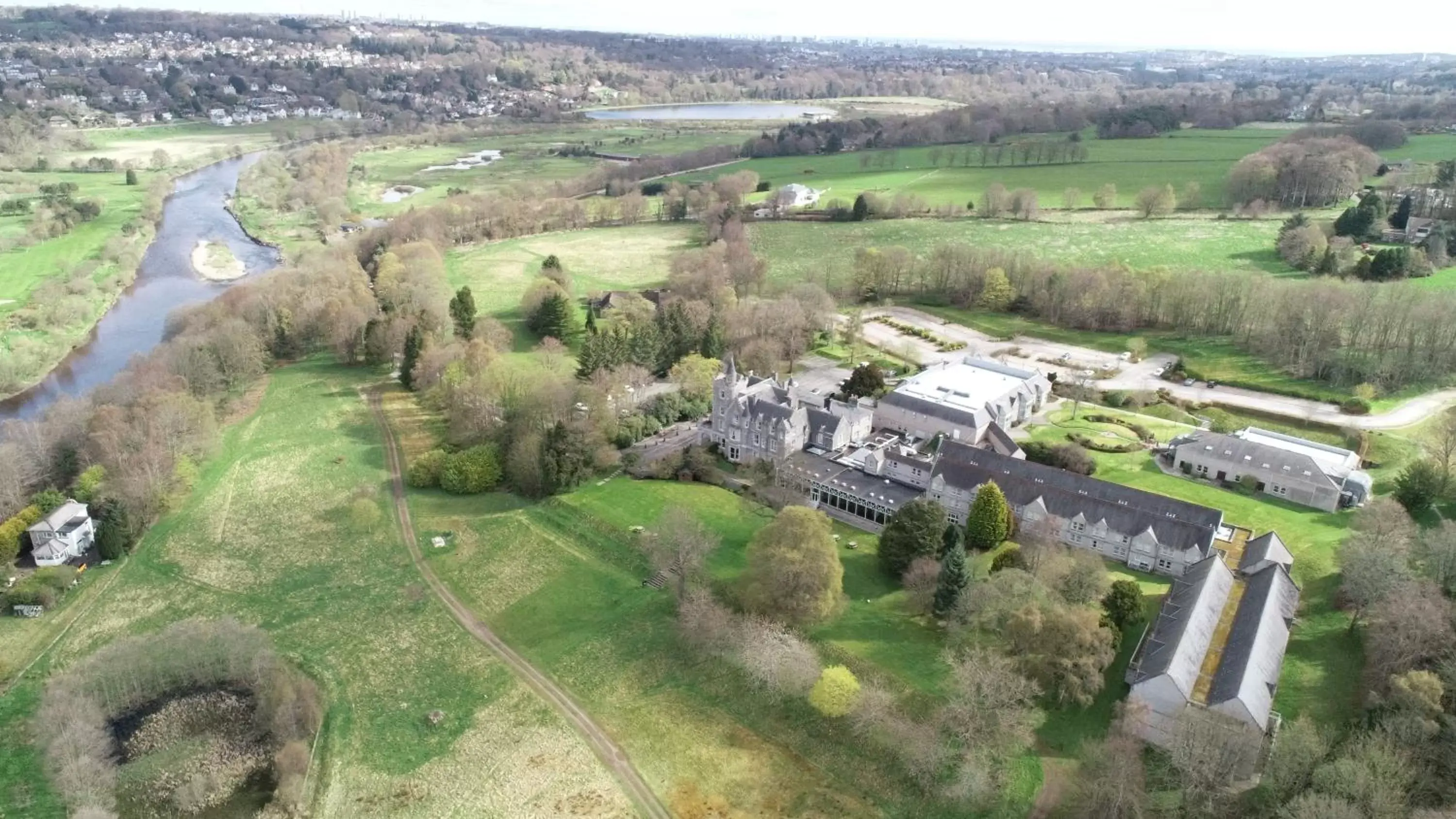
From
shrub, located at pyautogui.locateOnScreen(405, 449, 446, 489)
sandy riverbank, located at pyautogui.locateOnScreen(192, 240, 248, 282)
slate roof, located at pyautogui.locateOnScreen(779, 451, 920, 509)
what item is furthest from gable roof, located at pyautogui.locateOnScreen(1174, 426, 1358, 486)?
sandy riverbank, located at pyautogui.locateOnScreen(192, 240, 248, 282)

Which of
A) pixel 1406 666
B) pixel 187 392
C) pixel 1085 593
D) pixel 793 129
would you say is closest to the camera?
pixel 1406 666

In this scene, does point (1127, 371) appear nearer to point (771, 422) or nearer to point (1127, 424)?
point (1127, 424)

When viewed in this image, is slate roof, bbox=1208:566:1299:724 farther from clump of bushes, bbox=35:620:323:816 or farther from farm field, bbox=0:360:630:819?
clump of bushes, bbox=35:620:323:816

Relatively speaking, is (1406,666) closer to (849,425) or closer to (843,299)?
(849,425)

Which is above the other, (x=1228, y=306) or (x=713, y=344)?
(x=1228, y=306)

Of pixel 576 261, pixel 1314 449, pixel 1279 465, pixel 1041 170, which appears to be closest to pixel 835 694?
pixel 1279 465

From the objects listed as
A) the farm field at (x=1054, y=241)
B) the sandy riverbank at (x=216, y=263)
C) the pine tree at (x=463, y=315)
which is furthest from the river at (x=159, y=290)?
the farm field at (x=1054, y=241)

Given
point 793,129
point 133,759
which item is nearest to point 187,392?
point 133,759
